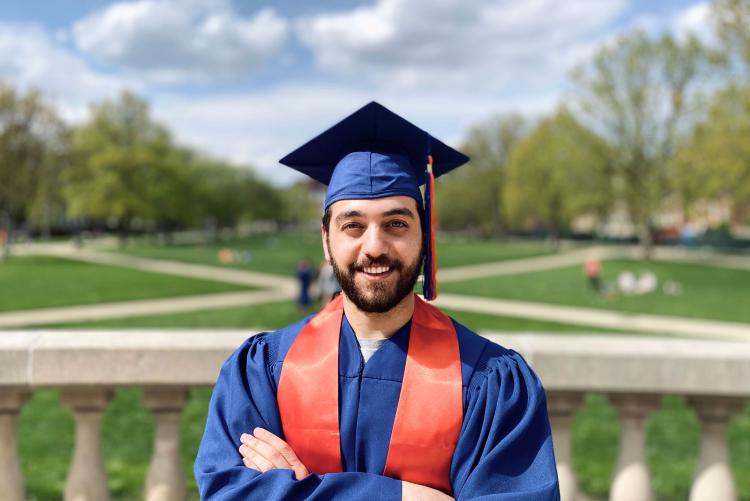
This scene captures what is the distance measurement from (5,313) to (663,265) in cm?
2995

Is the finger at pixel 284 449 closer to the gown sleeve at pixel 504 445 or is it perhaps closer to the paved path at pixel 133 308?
the gown sleeve at pixel 504 445

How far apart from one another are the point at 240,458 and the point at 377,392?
1.54 ft

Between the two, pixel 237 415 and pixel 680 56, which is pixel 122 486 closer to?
pixel 237 415

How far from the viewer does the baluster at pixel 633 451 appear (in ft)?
9.07

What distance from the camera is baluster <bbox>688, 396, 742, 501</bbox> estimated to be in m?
2.70

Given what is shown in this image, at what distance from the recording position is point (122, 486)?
3.79m

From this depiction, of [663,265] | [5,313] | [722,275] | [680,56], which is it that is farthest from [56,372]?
[680,56]

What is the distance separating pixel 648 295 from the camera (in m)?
19.6

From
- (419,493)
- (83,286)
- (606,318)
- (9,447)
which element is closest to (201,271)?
(83,286)

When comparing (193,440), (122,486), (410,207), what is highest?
(410,207)

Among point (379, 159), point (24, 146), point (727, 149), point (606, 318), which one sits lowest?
point (606, 318)

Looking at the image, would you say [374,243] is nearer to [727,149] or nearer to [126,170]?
[727,149]

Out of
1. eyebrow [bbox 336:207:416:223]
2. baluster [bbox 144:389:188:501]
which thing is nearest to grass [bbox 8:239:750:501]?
baluster [bbox 144:389:188:501]

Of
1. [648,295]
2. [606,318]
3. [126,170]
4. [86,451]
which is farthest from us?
[126,170]
